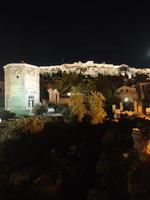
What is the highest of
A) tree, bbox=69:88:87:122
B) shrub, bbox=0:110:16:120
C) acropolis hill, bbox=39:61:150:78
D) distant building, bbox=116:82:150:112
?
acropolis hill, bbox=39:61:150:78

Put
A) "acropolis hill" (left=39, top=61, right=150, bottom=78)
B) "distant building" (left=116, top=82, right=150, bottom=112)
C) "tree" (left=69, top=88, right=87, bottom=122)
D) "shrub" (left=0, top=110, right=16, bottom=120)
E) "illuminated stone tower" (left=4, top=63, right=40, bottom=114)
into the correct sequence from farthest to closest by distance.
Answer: "acropolis hill" (left=39, top=61, right=150, bottom=78) < "distant building" (left=116, top=82, right=150, bottom=112) < "illuminated stone tower" (left=4, top=63, right=40, bottom=114) < "shrub" (left=0, top=110, right=16, bottom=120) < "tree" (left=69, top=88, right=87, bottom=122)

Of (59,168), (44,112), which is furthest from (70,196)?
(44,112)

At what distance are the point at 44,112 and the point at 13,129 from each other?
8.82 meters

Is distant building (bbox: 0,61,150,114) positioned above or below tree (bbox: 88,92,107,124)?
above

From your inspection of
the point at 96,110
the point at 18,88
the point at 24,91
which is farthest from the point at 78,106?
the point at 18,88

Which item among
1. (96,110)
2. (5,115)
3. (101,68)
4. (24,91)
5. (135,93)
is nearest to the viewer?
(96,110)

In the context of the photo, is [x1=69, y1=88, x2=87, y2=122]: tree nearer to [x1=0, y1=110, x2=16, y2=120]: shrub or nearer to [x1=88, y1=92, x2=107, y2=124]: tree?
[x1=88, y1=92, x2=107, y2=124]: tree

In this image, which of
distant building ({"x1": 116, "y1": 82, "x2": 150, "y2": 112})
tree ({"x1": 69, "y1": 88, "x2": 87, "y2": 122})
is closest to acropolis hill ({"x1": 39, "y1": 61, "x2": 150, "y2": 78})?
distant building ({"x1": 116, "y1": 82, "x2": 150, "y2": 112})

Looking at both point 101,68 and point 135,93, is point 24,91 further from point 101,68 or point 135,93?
point 101,68

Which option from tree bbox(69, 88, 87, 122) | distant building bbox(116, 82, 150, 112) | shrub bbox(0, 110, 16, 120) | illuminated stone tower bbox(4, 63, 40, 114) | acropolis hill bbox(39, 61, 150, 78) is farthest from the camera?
acropolis hill bbox(39, 61, 150, 78)

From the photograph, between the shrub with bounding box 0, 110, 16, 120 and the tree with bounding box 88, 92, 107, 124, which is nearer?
the tree with bounding box 88, 92, 107, 124

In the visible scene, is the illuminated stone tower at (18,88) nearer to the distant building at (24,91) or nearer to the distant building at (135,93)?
the distant building at (24,91)

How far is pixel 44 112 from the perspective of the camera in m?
27.7

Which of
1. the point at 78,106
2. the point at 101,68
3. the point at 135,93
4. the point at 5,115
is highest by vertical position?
the point at 101,68
